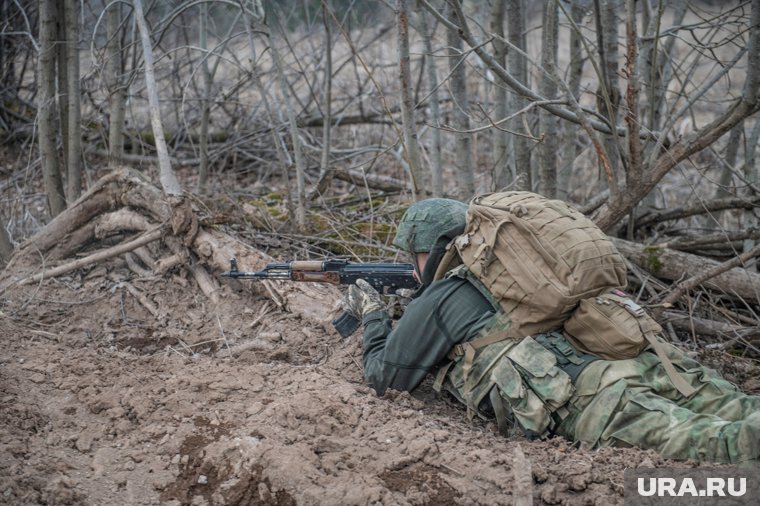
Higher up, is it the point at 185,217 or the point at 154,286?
the point at 185,217

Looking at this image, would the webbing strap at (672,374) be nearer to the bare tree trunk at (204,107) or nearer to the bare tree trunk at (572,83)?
the bare tree trunk at (572,83)

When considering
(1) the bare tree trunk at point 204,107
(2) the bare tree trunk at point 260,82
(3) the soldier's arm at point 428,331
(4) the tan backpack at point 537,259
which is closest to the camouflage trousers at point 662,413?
(4) the tan backpack at point 537,259

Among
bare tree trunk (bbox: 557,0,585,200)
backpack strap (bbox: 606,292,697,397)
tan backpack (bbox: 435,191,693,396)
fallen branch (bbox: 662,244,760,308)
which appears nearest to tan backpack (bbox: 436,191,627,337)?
tan backpack (bbox: 435,191,693,396)

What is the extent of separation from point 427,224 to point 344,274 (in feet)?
2.67

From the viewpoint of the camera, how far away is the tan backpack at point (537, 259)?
10.3 ft

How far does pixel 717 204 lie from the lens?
537 cm

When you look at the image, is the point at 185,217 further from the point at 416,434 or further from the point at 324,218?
the point at 416,434

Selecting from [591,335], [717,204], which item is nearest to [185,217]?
[591,335]

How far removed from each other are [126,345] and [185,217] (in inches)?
40.5

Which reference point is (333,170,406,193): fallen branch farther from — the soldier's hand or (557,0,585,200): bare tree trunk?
the soldier's hand

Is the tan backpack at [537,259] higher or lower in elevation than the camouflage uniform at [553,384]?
higher

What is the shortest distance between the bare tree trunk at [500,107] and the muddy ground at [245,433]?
2.17 meters

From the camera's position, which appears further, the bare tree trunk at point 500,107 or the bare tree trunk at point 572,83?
the bare tree trunk at point 572,83

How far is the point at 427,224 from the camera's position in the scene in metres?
3.72
